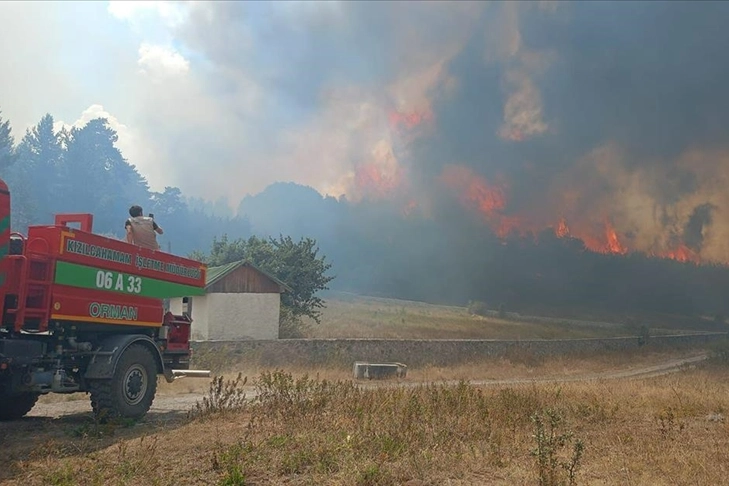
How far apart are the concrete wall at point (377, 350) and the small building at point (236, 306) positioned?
4.43m

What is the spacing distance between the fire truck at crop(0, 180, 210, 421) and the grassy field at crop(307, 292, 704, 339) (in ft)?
73.2

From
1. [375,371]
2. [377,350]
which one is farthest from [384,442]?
[377,350]

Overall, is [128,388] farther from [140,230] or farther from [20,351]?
[140,230]

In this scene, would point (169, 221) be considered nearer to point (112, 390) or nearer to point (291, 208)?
point (291, 208)

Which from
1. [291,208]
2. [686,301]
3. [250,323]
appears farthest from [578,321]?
[291,208]

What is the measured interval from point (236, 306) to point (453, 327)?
20.6 metres

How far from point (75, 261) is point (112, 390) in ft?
7.42

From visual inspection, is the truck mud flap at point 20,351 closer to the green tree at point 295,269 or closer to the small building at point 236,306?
the small building at point 236,306

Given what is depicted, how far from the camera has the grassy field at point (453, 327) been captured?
36.9 meters

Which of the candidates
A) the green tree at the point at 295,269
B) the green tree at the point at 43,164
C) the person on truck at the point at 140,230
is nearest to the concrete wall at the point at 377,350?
the green tree at the point at 295,269

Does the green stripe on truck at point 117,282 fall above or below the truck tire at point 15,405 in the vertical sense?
above

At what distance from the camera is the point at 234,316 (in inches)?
1140

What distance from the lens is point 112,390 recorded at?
9.37 m

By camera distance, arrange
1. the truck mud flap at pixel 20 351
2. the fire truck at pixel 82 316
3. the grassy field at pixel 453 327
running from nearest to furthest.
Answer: the truck mud flap at pixel 20 351 < the fire truck at pixel 82 316 < the grassy field at pixel 453 327
